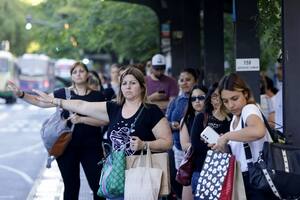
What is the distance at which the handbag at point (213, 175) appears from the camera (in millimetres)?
5730

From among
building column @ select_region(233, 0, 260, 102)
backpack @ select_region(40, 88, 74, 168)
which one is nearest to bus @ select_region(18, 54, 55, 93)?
building column @ select_region(233, 0, 260, 102)

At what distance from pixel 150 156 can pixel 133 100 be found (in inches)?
22.9

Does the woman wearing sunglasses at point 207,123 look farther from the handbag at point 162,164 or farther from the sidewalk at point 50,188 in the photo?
the sidewalk at point 50,188

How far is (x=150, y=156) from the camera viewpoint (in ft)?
20.4

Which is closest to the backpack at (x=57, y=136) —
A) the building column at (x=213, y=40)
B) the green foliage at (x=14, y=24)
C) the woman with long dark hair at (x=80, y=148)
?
the woman with long dark hair at (x=80, y=148)

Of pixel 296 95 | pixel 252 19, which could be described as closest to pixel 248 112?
pixel 296 95

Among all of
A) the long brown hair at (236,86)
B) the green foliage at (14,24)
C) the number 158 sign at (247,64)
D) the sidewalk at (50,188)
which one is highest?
the green foliage at (14,24)

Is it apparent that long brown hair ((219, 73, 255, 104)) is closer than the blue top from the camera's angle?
Yes

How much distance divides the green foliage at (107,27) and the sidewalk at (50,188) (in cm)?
1051

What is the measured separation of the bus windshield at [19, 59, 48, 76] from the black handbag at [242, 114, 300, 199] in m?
55.3

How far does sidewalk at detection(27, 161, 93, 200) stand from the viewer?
37.5ft

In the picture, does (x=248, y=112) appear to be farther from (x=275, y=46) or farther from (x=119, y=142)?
(x=275, y=46)

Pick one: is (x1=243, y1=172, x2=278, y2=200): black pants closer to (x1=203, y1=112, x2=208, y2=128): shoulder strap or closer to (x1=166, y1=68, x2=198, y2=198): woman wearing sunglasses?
(x1=203, y1=112, x2=208, y2=128): shoulder strap

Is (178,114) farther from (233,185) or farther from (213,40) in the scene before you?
(213,40)
